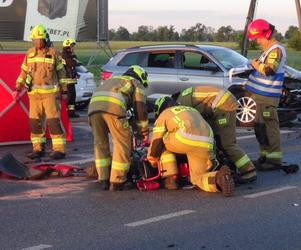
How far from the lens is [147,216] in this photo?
7.29m

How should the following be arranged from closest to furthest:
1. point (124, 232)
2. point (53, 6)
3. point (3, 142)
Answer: point (124, 232) → point (3, 142) → point (53, 6)

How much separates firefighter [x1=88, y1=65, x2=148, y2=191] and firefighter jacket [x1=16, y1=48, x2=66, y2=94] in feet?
8.24

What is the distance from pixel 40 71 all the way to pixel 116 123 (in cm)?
291

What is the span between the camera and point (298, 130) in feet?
47.0

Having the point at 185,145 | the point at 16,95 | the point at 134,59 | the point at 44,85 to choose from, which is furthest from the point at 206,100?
the point at 134,59

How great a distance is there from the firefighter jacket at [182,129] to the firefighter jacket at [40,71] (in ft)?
10.3

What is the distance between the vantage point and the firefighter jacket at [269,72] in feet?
31.9

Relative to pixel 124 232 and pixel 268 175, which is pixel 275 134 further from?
pixel 124 232

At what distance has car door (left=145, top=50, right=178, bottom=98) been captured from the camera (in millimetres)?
15398

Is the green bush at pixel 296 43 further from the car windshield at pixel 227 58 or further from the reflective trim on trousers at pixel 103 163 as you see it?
the reflective trim on trousers at pixel 103 163

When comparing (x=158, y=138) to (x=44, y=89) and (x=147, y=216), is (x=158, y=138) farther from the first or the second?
(x=44, y=89)

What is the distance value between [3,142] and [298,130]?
5.77 m

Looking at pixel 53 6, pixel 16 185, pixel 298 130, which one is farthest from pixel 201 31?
pixel 16 185

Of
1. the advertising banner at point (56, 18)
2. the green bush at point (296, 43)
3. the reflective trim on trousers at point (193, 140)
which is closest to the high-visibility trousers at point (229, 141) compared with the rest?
the reflective trim on trousers at point (193, 140)
